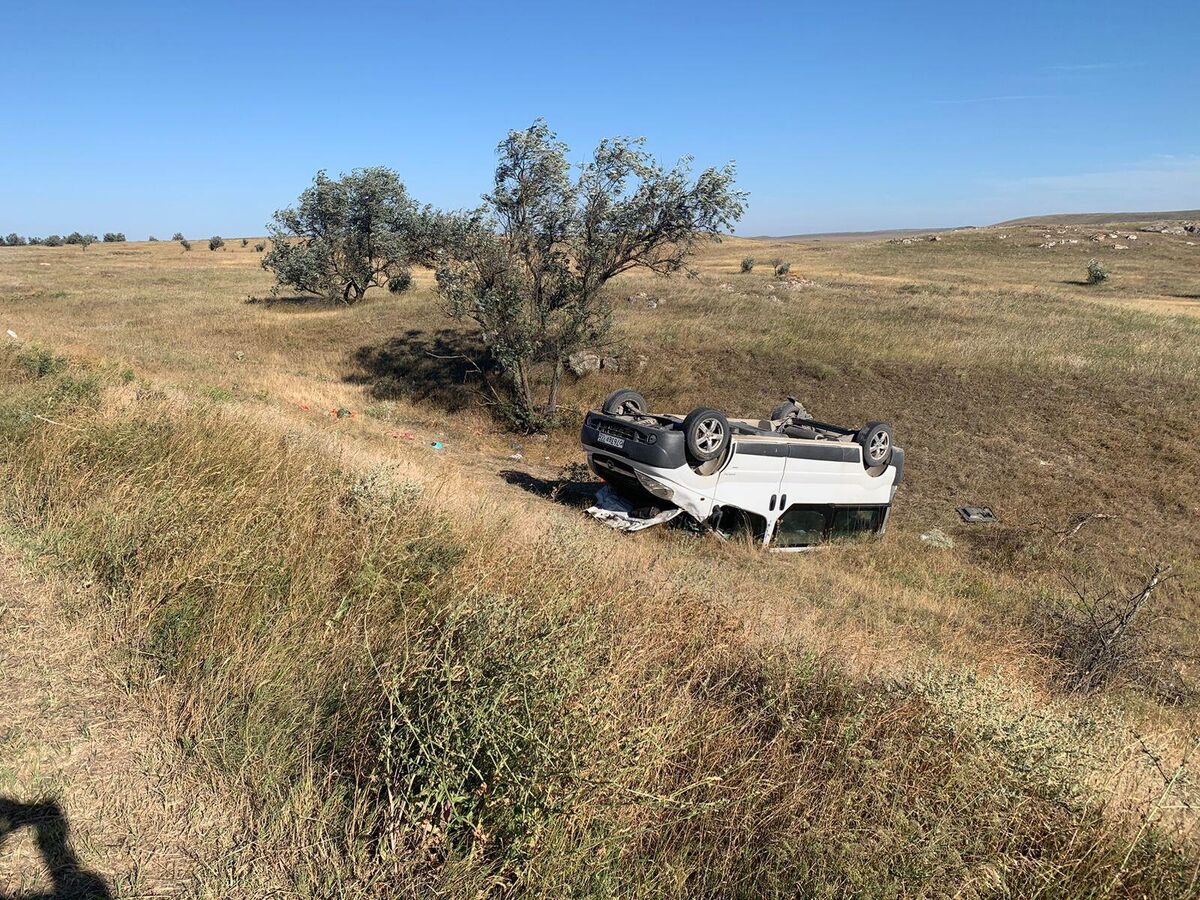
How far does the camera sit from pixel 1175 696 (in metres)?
6.12

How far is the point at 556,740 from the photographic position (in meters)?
2.51

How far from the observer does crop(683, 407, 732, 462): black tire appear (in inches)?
327

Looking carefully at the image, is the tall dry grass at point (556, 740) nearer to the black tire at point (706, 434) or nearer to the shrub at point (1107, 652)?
the shrub at point (1107, 652)

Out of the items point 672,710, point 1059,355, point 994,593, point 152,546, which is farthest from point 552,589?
point 1059,355

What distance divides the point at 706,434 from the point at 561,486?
450cm

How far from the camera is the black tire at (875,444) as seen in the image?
9.62m

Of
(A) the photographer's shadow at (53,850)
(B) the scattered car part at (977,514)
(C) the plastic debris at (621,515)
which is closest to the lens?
(A) the photographer's shadow at (53,850)

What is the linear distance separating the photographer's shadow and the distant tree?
3132 centimetres

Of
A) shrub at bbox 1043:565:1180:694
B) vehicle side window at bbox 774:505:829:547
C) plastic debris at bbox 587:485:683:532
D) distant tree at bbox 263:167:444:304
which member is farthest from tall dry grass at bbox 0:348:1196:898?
distant tree at bbox 263:167:444:304

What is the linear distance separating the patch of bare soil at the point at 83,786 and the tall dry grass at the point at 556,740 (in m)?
0.16

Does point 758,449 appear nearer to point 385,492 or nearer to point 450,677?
point 385,492

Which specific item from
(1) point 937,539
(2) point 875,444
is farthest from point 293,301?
(1) point 937,539

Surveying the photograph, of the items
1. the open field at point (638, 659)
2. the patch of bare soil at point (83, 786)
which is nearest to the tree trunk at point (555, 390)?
the open field at point (638, 659)

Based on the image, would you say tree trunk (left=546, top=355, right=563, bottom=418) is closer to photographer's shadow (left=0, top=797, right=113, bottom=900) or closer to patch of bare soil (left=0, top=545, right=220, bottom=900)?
patch of bare soil (left=0, top=545, right=220, bottom=900)
